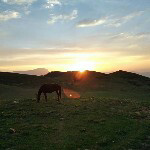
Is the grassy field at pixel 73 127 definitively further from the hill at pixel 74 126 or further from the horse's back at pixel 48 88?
the horse's back at pixel 48 88

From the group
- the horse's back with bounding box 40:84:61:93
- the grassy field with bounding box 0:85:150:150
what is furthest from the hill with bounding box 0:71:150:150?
the horse's back with bounding box 40:84:61:93

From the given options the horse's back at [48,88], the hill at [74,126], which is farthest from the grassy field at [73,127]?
the horse's back at [48,88]

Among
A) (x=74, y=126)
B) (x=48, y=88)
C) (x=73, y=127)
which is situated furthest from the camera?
(x=48, y=88)

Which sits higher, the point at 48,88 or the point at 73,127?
the point at 48,88

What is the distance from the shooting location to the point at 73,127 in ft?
85.4

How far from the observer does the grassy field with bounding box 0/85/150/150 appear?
20828mm

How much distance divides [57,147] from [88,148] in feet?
6.37

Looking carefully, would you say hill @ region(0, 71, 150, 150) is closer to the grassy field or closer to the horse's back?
the grassy field

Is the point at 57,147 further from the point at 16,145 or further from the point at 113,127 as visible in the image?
the point at 113,127

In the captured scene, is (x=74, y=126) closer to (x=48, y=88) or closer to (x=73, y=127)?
(x=73, y=127)

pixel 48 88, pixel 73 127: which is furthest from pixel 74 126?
pixel 48 88

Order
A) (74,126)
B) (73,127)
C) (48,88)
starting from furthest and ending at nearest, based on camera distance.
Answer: (48,88), (74,126), (73,127)

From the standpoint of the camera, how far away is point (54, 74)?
134 metres

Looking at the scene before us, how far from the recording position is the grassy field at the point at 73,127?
20.8 metres
